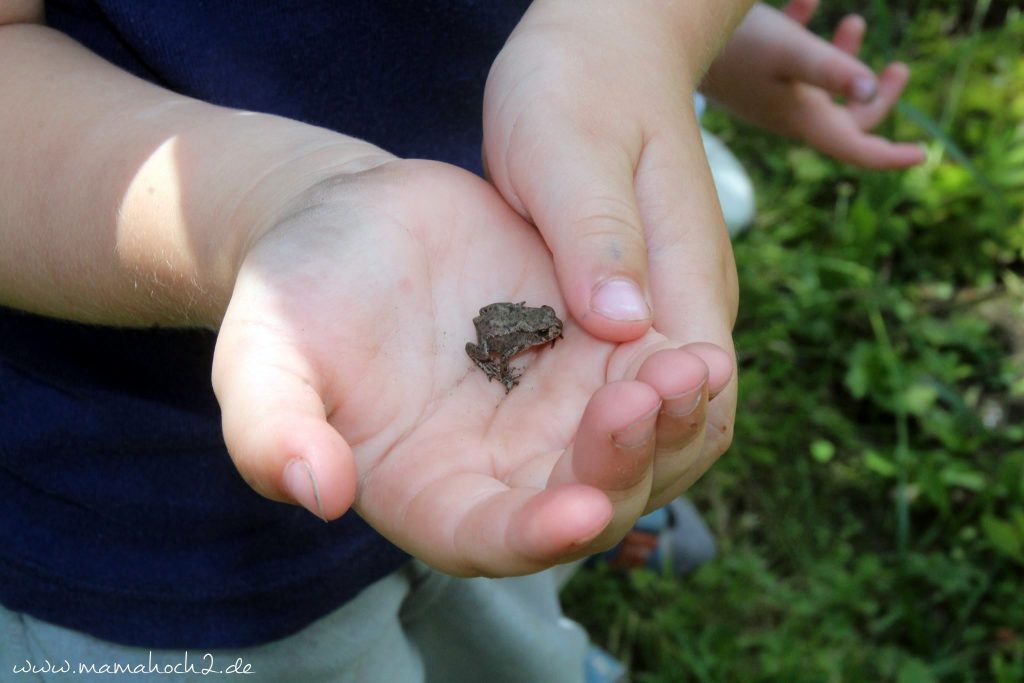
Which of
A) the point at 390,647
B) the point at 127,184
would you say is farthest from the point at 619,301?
the point at 390,647

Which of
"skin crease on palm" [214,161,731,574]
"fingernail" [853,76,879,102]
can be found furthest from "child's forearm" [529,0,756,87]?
"fingernail" [853,76,879,102]

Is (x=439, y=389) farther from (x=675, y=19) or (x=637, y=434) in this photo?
(x=675, y=19)

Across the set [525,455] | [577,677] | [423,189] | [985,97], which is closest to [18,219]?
[423,189]

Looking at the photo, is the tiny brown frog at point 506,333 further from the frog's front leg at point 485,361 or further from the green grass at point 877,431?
the green grass at point 877,431

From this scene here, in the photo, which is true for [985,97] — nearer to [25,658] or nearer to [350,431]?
[350,431]

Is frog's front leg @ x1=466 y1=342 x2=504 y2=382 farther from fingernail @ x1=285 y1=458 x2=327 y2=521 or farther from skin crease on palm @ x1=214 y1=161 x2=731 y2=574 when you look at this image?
fingernail @ x1=285 y1=458 x2=327 y2=521
